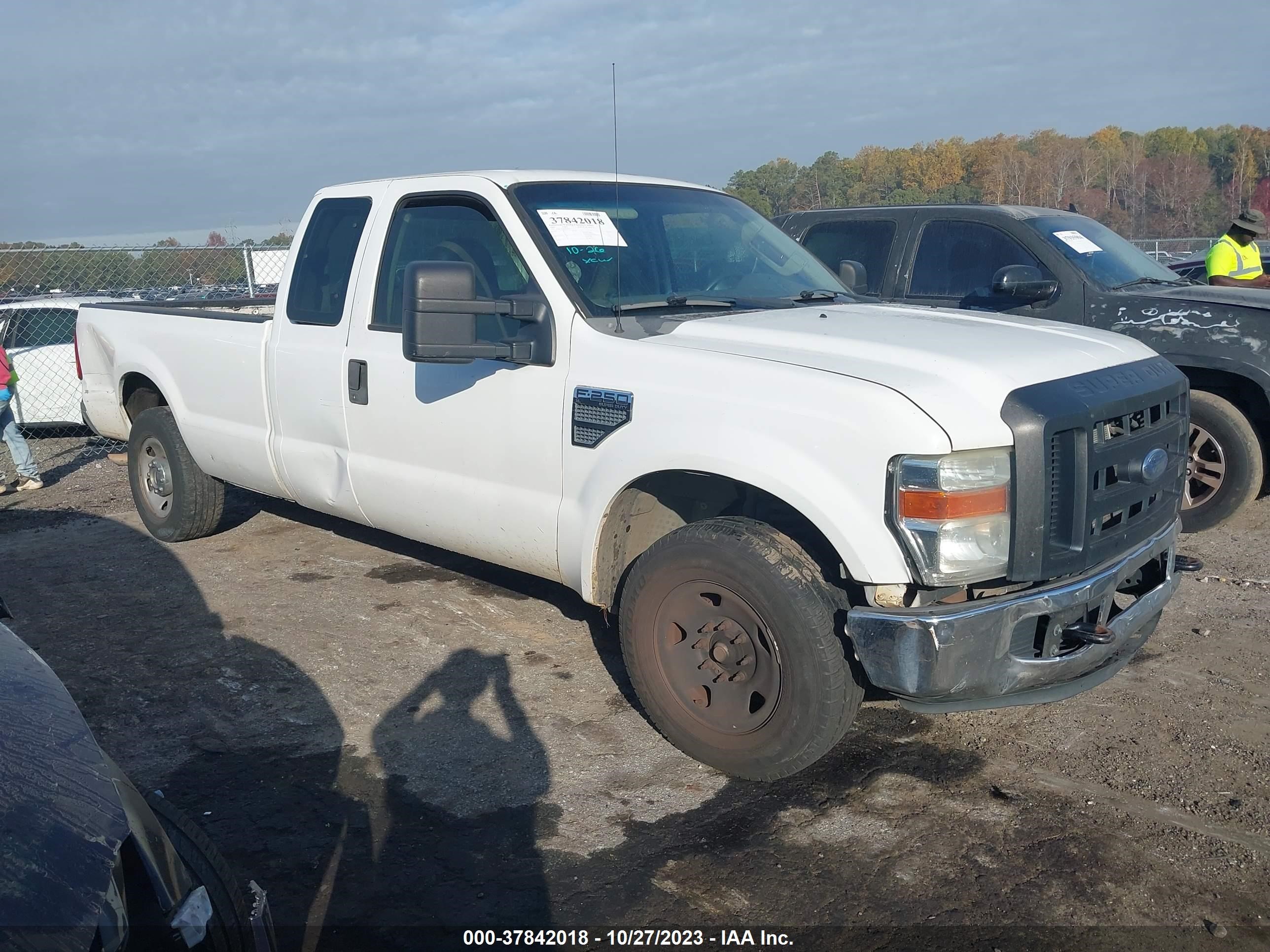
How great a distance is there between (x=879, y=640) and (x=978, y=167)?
16920 mm

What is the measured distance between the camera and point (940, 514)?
10.1ft

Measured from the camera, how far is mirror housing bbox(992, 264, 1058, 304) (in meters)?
6.17

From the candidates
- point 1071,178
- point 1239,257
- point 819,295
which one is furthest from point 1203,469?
point 1071,178

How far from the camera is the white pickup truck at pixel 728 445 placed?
3160 mm

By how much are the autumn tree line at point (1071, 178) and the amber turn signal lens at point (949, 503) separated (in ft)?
10.3

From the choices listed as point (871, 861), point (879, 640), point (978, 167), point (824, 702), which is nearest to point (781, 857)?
point (871, 861)

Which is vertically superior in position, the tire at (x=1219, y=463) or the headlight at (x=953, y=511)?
the headlight at (x=953, y=511)

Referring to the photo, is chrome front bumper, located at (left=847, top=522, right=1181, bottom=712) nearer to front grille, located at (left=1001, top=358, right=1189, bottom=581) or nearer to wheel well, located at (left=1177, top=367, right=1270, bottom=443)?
front grille, located at (left=1001, top=358, right=1189, bottom=581)

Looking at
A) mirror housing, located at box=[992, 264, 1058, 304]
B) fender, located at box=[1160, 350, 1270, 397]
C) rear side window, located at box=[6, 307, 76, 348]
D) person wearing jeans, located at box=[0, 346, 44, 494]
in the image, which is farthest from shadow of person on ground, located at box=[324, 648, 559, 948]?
rear side window, located at box=[6, 307, 76, 348]

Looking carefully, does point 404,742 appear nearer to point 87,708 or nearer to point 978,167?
point 87,708

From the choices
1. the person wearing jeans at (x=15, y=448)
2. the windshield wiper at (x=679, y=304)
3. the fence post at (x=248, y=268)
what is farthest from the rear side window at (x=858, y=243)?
the fence post at (x=248, y=268)

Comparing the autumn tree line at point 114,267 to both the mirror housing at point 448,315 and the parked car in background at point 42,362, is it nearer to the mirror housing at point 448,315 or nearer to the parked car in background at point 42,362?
the parked car in background at point 42,362

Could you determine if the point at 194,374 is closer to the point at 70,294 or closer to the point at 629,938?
the point at 629,938

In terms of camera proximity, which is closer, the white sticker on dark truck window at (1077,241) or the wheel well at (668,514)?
the wheel well at (668,514)
